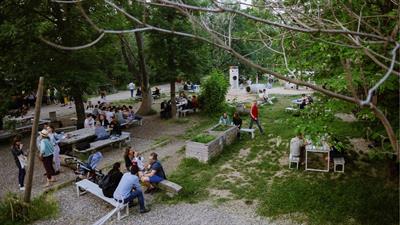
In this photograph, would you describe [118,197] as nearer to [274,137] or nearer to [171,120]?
[274,137]

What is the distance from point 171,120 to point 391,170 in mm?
12075

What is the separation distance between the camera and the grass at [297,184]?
812 centimetres

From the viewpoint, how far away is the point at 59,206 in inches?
350

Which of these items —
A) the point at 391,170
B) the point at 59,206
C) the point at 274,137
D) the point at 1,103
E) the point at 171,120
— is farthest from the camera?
the point at 171,120

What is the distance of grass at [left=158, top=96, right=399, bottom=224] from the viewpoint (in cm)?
812

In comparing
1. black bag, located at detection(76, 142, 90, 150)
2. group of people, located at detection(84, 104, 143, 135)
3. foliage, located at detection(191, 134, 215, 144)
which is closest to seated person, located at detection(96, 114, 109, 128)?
group of people, located at detection(84, 104, 143, 135)

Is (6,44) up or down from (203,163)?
up

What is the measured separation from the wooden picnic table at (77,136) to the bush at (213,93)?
8.08 metres

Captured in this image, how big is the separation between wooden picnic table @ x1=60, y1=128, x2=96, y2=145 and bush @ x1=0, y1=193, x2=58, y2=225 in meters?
4.42

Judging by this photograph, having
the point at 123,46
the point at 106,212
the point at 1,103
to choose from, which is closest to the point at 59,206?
the point at 106,212

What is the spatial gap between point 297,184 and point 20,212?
693cm

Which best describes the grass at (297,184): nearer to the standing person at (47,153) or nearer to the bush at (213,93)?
the standing person at (47,153)

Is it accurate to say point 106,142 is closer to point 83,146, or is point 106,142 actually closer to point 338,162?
point 83,146

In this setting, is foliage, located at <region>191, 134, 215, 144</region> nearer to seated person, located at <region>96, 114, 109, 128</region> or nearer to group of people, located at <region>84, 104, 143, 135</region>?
group of people, located at <region>84, 104, 143, 135</region>
